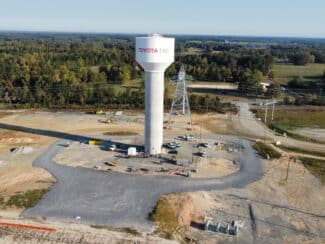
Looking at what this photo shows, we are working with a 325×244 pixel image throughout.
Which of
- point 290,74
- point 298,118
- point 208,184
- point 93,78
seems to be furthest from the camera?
point 290,74

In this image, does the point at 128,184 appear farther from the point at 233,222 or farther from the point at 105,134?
the point at 105,134

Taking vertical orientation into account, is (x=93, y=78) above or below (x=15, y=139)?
above

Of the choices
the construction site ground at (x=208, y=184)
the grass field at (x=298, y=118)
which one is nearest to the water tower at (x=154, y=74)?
the construction site ground at (x=208, y=184)

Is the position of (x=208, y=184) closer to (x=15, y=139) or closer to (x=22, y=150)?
(x=22, y=150)

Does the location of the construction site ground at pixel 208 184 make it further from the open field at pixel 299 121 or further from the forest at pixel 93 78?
the forest at pixel 93 78

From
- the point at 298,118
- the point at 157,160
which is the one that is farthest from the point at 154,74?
the point at 298,118

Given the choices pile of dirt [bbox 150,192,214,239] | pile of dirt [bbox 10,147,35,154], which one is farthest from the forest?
pile of dirt [bbox 150,192,214,239]

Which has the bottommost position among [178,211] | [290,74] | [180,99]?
[178,211]
